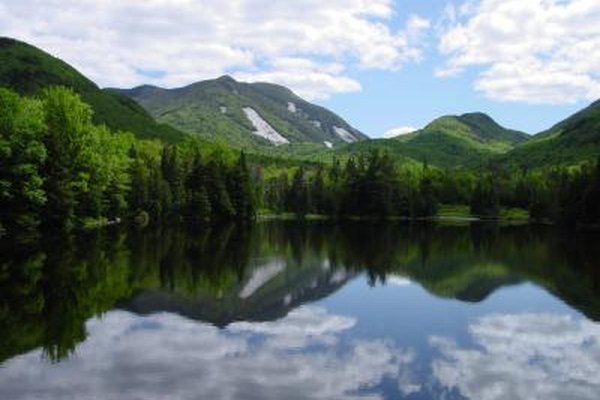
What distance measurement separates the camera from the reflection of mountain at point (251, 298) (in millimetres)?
39719

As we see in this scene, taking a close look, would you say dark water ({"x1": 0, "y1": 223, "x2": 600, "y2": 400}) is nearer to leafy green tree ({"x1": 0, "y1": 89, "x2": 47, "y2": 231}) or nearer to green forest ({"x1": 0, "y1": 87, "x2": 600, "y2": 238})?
leafy green tree ({"x1": 0, "y1": 89, "x2": 47, "y2": 231})

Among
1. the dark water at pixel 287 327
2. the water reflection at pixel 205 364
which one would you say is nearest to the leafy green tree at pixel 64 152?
the dark water at pixel 287 327

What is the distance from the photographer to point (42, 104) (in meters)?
99.4

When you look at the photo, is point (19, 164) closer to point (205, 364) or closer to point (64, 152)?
point (64, 152)

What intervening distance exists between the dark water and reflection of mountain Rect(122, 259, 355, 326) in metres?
0.16

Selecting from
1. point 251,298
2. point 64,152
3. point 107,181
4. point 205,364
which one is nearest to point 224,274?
point 251,298

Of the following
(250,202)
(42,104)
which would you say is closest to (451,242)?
(42,104)

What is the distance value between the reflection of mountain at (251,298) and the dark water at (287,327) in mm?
165

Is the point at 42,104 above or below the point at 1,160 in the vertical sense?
above

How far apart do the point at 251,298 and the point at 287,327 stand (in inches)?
371

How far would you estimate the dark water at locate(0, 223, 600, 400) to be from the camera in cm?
2520

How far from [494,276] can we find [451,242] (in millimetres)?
39521

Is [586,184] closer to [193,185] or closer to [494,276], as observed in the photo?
[193,185]

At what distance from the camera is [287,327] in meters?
36.5
